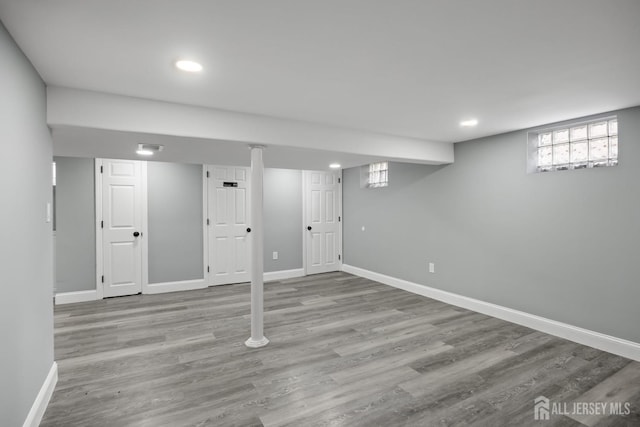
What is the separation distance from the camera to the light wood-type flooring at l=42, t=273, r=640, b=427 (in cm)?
216

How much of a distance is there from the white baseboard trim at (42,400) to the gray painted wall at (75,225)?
267cm

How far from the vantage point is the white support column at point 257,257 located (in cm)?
330

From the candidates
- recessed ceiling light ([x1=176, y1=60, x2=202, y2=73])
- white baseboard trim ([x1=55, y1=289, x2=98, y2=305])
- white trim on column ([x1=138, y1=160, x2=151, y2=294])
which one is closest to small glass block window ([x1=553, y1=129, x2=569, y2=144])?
recessed ceiling light ([x1=176, y1=60, x2=202, y2=73])

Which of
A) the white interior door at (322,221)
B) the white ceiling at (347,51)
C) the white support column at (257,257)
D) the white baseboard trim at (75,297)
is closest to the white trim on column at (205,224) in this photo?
the white baseboard trim at (75,297)

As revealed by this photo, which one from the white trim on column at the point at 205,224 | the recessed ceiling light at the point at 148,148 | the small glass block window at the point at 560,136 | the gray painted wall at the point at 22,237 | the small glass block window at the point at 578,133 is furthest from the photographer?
the white trim on column at the point at 205,224

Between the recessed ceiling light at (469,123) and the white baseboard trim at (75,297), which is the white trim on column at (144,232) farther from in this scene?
the recessed ceiling light at (469,123)

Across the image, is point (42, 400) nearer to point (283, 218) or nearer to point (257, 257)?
point (257, 257)

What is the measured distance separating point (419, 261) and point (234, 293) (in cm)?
309

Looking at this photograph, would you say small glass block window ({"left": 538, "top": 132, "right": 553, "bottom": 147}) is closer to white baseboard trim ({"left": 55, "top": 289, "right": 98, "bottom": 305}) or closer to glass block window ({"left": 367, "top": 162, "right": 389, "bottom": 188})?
glass block window ({"left": 367, "top": 162, "right": 389, "bottom": 188})

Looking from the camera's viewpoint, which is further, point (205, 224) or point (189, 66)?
point (205, 224)

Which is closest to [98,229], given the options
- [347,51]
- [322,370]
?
[322,370]

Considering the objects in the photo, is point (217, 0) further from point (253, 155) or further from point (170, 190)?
point (170, 190)

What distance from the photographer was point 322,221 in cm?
680

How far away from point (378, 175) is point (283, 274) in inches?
107
